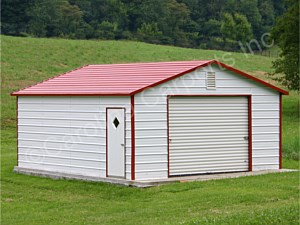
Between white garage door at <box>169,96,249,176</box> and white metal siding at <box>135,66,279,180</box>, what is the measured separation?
28 centimetres

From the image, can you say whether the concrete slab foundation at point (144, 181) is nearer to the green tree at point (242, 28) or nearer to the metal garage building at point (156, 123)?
the metal garage building at point (156, 123)

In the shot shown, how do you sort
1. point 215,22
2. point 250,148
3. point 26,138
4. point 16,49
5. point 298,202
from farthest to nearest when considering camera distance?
1. point 215,22
2. point 16,49
3. point 26,138
4. point 250,148
5. point 298,202

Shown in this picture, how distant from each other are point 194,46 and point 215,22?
17.7ft

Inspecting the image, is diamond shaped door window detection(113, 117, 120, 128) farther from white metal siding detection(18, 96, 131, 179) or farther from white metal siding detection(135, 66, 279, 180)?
white metal siding detection(135, 66, 279, 180)

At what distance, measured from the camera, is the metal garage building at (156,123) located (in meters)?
19.6

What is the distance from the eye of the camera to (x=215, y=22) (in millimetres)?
82750

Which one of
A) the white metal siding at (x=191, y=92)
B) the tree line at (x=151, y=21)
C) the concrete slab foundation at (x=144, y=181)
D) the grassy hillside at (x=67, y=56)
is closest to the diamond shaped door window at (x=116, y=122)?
the white metal siding at (x=191, y=92)

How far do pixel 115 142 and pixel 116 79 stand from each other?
95.8 inches

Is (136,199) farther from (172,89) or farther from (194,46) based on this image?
(194,46)

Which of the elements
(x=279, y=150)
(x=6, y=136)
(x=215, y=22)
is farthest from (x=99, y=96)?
(x=215, y=22)

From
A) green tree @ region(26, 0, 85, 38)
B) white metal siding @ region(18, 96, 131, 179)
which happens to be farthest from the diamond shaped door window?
green tree @ region(26, 0, 85, 38)

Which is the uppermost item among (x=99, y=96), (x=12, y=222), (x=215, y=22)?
(x=215, y=22)

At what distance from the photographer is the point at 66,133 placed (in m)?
21.7

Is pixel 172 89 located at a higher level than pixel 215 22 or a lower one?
lower
